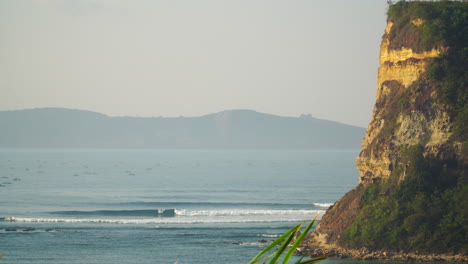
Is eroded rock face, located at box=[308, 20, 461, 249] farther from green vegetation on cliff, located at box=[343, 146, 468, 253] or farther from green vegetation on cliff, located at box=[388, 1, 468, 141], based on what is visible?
green vegetation on cliff, located at box=[343, 146, 468, 253]

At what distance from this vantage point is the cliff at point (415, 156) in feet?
157

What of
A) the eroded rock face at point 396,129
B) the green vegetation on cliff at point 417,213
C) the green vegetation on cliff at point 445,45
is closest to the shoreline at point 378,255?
the green vegetation on cliff at point 417,213

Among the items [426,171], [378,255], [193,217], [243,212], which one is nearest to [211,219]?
[193,217]

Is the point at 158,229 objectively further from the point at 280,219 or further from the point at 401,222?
the point at 401,222

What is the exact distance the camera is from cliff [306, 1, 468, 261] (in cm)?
4791

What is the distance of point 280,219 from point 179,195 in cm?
3075

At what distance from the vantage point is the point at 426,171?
4959 cm

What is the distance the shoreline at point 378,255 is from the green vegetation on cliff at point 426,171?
44 cm

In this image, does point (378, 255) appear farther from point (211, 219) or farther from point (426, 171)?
point (211, 219)

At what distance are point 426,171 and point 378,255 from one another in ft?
21.6

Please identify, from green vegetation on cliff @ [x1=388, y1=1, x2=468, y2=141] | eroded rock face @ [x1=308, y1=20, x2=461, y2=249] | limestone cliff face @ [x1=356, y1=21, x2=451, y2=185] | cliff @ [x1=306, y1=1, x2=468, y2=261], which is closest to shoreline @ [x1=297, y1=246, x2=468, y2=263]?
cliff @ [x1=306, y1=1, x2=468, y2=261]

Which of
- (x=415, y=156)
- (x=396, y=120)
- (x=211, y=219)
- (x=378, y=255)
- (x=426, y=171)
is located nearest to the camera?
(x=378, y=255)

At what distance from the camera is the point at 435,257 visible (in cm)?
4591

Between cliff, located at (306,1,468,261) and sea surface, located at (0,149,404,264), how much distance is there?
8233 mm
